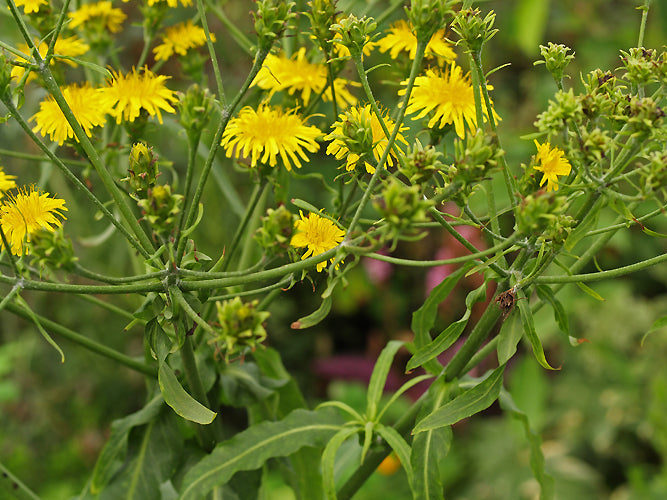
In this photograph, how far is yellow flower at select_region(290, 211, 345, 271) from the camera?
28.5 inches

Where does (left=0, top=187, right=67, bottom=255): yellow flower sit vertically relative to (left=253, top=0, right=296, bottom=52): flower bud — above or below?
below

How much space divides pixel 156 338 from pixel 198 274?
124 mm

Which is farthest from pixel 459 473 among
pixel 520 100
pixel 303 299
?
pixel 520 100

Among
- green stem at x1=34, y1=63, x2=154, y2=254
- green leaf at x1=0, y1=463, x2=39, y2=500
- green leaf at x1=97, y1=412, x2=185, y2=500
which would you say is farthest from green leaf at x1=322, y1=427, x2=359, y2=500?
green leaf at x1=0, y1=463, x2=39, y2=500

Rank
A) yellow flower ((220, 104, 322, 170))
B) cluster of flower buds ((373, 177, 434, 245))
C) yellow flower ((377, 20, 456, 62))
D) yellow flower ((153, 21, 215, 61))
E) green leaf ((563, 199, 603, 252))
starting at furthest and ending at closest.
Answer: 1. yellow flower ((153, 21, 215, 61))
2. yellow flower ((377, 20, 456, 62))
3. yellow flower ((220, 104, 322, 170))
4. green leaf ((563, 199, 603, 252))
5. cluster of flower buds ((373, 177, 434, 245))

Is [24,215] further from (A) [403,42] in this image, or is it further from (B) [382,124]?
(A) [403,42]

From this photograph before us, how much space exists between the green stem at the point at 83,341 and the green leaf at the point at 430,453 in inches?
14.4

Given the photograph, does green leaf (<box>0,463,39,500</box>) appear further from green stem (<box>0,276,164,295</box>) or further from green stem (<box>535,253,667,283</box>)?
green stem (<box>535,253,667,283</box>)

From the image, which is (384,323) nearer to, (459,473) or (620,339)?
(459,473)

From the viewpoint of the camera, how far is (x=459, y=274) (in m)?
0.77

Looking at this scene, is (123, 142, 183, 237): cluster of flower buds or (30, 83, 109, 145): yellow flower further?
(30, 83, 109, 145): yellow flower

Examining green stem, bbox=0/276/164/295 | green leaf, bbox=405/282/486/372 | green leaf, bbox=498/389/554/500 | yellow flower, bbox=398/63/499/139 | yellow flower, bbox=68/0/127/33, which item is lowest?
green leaf, bbox=498/389/554/500

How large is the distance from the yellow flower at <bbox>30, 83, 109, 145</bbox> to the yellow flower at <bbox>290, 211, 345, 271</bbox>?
0.97 ft

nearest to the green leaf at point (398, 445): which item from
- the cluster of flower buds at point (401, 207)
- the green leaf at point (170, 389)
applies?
the green leaf at point (170, 389)
